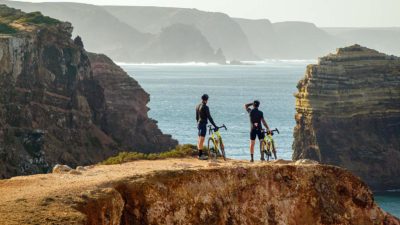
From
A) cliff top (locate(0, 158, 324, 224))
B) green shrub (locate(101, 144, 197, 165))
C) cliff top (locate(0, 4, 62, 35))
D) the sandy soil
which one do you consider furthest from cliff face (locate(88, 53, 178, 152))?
the sandy soil

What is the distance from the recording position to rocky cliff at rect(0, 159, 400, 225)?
65.2 feet

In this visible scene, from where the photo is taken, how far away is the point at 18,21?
281ft

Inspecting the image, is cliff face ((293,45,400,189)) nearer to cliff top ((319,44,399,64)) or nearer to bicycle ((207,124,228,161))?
cliff top ((319,44,399,64))

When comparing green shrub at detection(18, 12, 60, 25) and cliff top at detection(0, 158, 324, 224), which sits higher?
green shrub at detection(18, 12, 60, 25)

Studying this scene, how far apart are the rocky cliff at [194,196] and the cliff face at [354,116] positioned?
202 feet

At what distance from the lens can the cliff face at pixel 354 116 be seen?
8862 centimetres

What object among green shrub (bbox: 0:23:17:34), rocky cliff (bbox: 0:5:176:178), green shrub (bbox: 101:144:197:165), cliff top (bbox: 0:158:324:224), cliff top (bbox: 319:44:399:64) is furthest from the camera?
cliff top (bbox: 319:44:399:64)

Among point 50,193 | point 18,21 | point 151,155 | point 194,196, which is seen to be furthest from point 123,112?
point 50,193

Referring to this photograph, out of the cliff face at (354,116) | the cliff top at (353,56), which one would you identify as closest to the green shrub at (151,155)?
the cliff face at (354,116)

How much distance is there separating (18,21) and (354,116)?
129 ft

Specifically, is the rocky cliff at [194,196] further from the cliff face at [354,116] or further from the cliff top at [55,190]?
the cliff face at [354,116]

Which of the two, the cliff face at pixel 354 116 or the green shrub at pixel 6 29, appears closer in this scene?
the green shrub at pixel 6 29

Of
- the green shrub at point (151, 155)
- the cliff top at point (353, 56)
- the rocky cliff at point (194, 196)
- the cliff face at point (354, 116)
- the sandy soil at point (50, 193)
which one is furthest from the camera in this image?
the cliff top at point (353, 56)

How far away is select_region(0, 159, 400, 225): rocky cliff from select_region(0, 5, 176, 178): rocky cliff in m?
38.3
